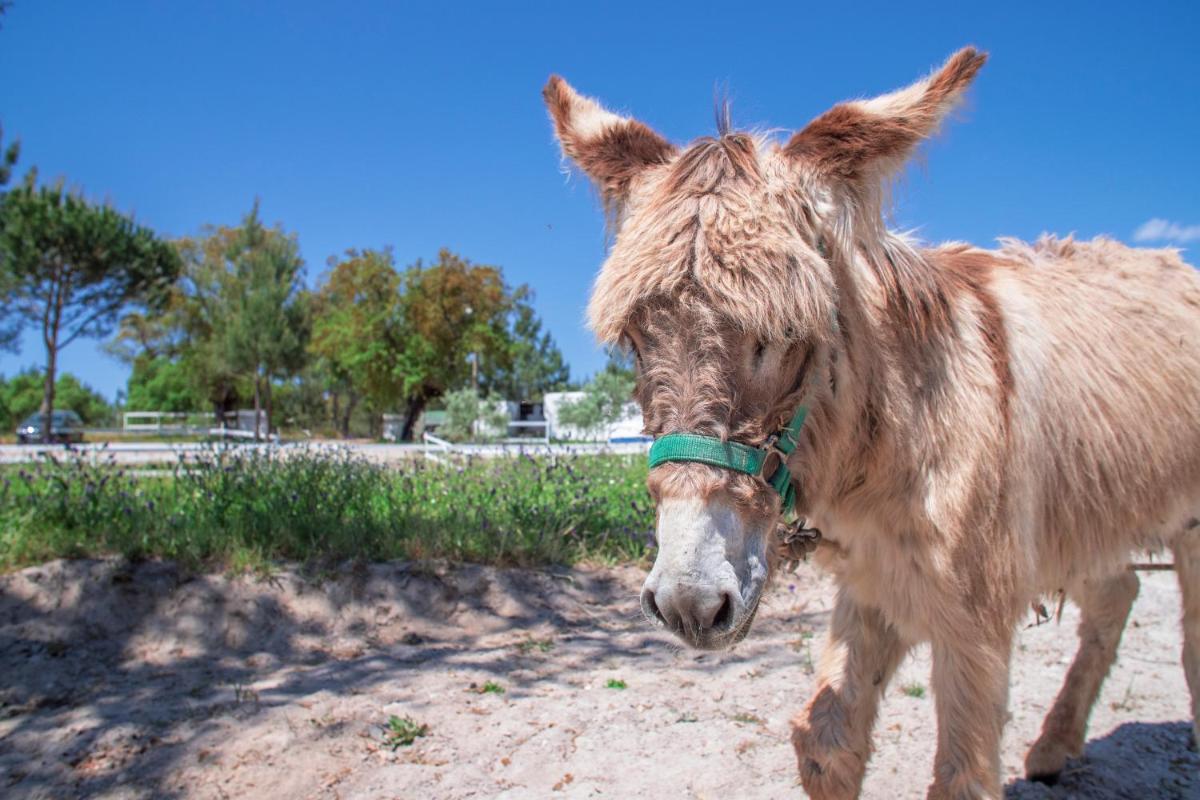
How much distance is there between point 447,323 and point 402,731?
36.2m

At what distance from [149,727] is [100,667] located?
135 centimetres

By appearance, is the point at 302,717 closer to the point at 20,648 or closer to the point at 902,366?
the point at 20,648

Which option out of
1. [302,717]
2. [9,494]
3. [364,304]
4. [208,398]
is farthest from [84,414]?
[302,717]

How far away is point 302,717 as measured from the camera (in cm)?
384

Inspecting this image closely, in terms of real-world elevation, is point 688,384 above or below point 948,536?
above

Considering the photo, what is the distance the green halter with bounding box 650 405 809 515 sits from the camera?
175cm

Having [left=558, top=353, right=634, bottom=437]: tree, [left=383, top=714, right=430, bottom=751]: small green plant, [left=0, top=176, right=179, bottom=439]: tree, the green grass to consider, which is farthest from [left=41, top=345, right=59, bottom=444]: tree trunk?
[left=383, top=714, right=430, bottom=751]: small green plant

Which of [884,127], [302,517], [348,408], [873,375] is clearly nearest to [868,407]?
[873,375]

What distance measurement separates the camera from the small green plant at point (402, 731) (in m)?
3.67

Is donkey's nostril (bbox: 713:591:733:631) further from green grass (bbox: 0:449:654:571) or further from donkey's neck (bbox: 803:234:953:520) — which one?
green grass (bbox: 0:449:654:571)

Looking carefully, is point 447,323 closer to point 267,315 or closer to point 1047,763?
point 267,315

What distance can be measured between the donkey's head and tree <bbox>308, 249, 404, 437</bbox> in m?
37.7

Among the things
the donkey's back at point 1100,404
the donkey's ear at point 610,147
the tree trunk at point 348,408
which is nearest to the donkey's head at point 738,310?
the donkey's ear at point 610,147

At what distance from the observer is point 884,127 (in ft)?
6.61
